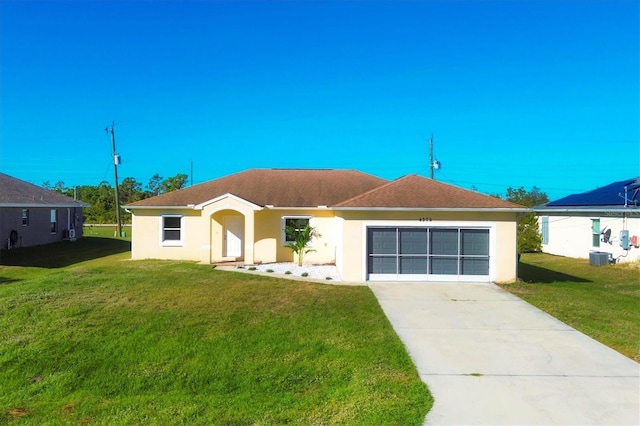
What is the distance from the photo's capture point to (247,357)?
7.35 m

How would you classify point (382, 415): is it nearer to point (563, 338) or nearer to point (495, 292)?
point (563, 338)

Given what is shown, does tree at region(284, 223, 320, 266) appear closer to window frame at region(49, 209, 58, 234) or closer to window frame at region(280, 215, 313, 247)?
window frame at region(280, 215, 313, 247)

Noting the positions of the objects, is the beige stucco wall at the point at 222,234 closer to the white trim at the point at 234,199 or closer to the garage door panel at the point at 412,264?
the white trim at the point at 234,199

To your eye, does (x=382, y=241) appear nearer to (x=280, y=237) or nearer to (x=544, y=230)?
(x=280, y=237)

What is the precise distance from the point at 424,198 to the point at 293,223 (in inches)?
265

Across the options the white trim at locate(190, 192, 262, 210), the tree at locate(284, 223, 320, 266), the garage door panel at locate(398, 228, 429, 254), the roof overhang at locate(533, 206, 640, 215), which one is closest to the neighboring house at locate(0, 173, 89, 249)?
the white trim at locate(190, 192, 262, 210)

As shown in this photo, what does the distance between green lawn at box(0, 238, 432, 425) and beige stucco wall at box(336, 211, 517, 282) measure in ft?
7.66

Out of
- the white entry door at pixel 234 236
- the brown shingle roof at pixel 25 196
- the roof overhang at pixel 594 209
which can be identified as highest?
the brown shingle roof at pixel 25 196

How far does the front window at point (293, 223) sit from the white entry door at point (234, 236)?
7.21 ft

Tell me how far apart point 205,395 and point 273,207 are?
542 inches

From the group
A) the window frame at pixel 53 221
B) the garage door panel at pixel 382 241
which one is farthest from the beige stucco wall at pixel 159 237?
the window frame at pixel 53 221

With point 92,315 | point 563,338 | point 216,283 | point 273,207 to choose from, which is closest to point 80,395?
point 92,315

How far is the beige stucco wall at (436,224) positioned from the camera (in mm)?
14781

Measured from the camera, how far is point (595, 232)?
23.2 m
